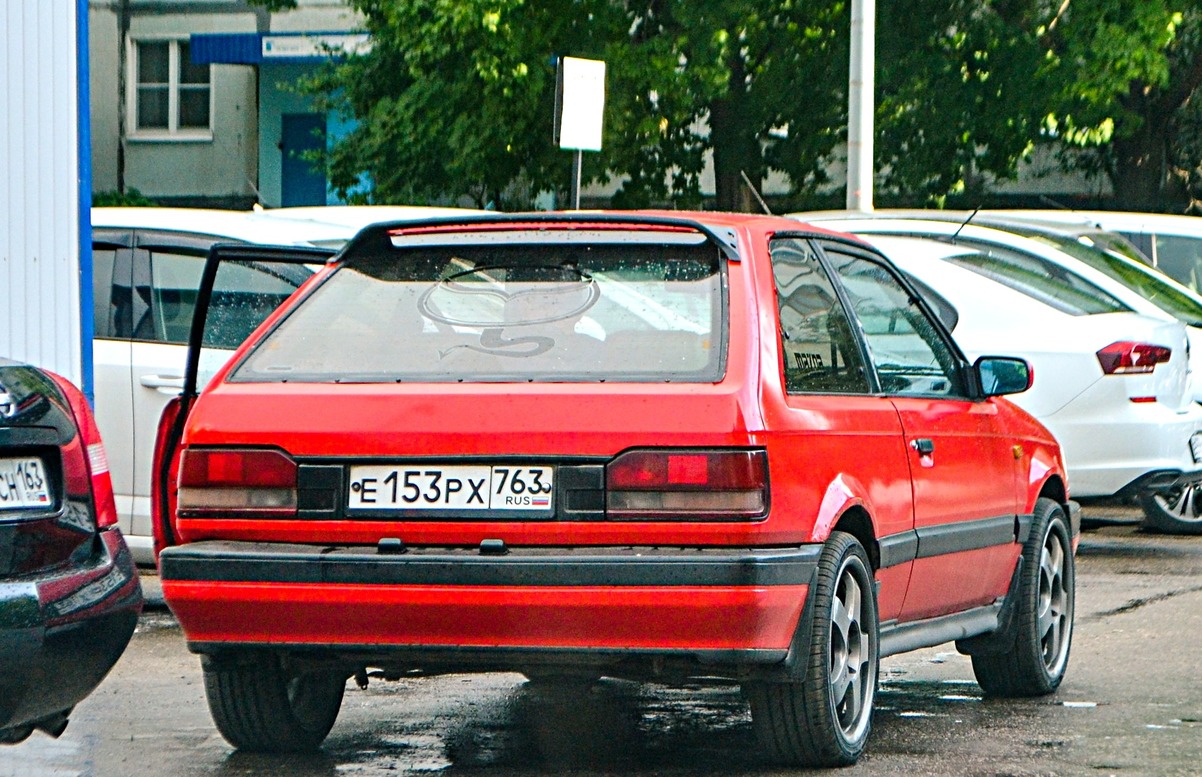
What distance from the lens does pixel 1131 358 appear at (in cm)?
1088

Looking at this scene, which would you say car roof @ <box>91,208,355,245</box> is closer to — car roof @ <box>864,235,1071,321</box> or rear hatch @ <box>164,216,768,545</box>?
car roof @ <box>864,235,1071,321</box>

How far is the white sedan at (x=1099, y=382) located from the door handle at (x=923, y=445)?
15.0ft

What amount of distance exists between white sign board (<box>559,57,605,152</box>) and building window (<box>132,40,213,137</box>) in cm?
2086

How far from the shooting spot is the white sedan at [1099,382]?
429 inches

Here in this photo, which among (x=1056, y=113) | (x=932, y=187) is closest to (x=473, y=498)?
(x=1056, y=113)

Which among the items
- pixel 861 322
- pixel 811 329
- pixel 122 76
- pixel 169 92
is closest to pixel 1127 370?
pixel 861 322

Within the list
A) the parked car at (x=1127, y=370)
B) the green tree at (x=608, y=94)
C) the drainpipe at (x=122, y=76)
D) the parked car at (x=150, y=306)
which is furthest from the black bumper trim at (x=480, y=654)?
the drainpipe at (x=122, y=76)

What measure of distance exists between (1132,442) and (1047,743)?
4927 millimetres

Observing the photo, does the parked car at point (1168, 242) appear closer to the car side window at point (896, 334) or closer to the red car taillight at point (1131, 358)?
the red car taillight at point (1131, 358)

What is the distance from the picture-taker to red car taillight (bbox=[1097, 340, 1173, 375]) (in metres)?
10.9

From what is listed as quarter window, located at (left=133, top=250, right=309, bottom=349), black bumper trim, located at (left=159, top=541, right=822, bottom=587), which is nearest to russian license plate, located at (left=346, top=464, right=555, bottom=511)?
black bumper trim, located at (left=159, top=541, right=822, bottom=587)

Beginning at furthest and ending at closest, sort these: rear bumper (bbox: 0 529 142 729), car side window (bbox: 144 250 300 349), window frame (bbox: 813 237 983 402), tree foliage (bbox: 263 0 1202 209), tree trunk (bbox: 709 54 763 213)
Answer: tree trunk (bbox: 709 54 763 213), tree foliage (bbox: 263 0 1202 209), car side window (bbox: 144 250 300 349), window frame (bbox: 813 237 983 402), rear bumper (bbox: 0 529 142 729)

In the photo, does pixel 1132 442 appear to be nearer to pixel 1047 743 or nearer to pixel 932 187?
pixel 1047 743

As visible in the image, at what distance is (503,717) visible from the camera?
6.71 m
